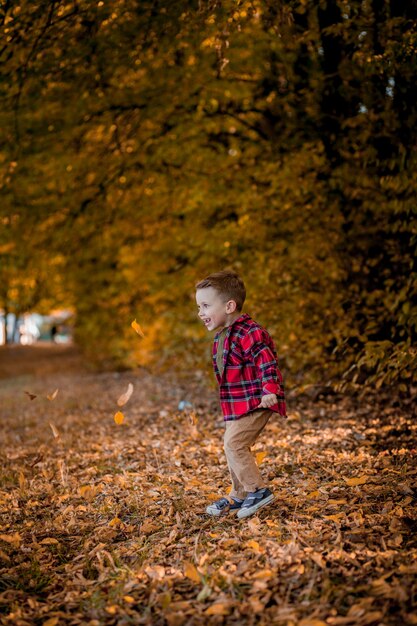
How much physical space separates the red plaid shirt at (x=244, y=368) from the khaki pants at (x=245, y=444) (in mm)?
67

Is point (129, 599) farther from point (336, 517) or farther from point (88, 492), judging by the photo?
point (88, 492)

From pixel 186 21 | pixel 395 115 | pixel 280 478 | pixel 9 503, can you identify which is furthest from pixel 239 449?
pixel 186 21

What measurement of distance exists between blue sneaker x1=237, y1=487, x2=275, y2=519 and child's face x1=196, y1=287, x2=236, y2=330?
3.62 feet

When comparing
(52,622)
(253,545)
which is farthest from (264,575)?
(52,622)

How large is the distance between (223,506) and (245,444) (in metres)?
0.52

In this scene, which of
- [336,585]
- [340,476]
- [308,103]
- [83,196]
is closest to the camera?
[336,585]

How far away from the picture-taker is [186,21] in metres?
5.72

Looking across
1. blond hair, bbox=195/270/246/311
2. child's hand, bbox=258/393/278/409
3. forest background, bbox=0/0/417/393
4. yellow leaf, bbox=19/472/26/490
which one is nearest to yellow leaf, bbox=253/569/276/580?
child's hand, bbox=258/393/278/409

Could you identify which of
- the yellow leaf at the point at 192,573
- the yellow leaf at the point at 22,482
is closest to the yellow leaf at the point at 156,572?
the yellow leaf at the point at 192,573

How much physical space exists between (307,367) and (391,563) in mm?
5038

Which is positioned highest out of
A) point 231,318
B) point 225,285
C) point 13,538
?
point 225,285

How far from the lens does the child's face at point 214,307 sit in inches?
148

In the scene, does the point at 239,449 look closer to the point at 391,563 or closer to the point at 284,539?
the point at 284,539

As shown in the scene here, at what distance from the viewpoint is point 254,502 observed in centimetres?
385
